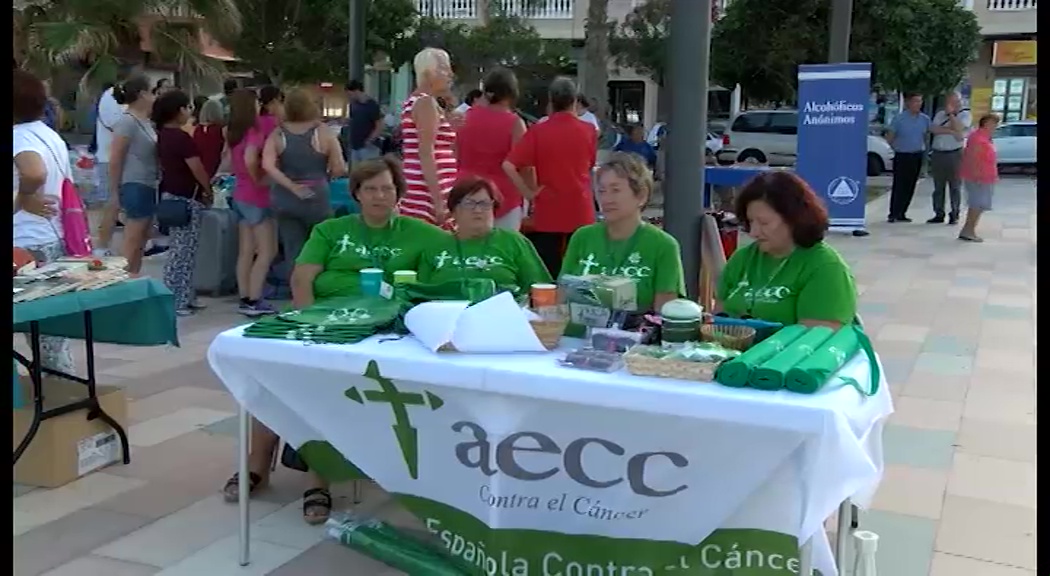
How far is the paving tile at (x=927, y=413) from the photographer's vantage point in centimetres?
445

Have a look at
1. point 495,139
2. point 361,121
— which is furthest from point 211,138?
point 361,121

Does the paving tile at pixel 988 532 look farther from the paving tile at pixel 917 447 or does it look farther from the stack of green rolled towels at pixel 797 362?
the stack of green rolled towels at pixel 797 362

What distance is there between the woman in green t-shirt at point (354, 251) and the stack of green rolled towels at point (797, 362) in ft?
4.37

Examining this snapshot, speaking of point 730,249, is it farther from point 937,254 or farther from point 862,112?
point 937,254

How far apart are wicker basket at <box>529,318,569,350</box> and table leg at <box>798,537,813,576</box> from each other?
0.75 m

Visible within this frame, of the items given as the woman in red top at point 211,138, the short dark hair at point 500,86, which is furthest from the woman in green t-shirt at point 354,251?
the woman in red top at point 211,138

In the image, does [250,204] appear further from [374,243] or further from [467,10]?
[467,10]

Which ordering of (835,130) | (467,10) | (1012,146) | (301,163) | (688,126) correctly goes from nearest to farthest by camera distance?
Result: (688,126) → (301,163) → (835,130) → (1012,146) → (467,10)

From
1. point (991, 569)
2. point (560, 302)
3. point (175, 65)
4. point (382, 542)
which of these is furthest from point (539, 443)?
point (175, 65)

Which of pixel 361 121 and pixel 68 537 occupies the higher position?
pixel 361 121

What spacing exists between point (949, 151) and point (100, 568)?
10.6 m

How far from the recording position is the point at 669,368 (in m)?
2.29

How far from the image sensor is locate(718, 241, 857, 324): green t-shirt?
2.81 m

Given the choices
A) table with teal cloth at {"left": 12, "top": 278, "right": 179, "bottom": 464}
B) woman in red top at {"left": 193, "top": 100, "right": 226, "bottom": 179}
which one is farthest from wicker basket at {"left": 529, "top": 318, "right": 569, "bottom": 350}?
woman in red top at {"left": 193, "top": 100, "right": 226, "bottom": 179}
